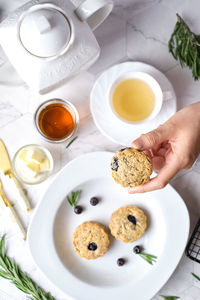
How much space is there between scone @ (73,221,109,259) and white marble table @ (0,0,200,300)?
8.6 inches

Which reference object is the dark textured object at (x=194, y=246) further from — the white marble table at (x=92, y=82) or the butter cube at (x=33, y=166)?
the butter cube at (x=33, y=166)

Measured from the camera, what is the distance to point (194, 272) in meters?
1.46

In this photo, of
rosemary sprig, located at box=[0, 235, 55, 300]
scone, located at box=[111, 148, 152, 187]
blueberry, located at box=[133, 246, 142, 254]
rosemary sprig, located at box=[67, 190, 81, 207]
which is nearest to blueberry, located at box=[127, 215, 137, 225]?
blueberry, located at box=[133, 246, 142, 254]

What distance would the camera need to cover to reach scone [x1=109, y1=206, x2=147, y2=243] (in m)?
1.39

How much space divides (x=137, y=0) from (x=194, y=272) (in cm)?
116

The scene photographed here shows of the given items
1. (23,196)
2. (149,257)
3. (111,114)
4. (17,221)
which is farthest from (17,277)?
(111,114)

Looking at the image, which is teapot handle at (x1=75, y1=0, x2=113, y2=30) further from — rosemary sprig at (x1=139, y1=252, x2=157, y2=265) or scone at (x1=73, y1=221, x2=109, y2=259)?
rosemary sprig at (x1=139, y1=252, x2=157, y2=265)

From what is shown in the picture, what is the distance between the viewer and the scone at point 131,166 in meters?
1.04

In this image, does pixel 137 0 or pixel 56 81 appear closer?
pixel 56 81

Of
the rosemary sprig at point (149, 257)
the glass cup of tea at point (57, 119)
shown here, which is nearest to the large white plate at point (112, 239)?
the rosemary sprig at point (149, 257)

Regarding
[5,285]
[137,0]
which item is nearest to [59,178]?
[5,285]

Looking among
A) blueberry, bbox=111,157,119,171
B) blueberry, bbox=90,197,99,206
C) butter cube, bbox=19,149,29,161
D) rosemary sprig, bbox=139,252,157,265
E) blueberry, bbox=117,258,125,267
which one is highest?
blueberry, bbox=111,157,119,171

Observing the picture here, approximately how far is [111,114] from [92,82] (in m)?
0.19

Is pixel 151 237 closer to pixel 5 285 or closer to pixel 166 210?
pixel 166 210
